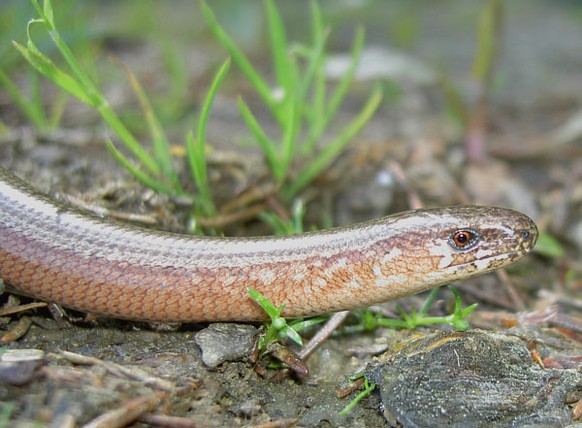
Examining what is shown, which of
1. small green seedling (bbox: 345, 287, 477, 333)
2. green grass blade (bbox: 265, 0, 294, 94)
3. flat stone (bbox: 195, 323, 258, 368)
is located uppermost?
green grass blade (bbox: 265, 0, 294, 94)

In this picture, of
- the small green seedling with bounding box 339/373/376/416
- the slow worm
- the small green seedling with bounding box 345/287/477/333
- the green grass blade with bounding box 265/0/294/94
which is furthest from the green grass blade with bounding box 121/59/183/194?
the small green seedling with bounding box 339/373/376/416

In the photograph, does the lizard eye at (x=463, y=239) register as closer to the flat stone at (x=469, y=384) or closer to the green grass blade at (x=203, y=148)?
the flat stone at (x=469, y=384)

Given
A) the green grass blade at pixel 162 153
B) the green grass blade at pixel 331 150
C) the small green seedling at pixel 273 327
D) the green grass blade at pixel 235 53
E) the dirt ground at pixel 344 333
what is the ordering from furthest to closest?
the green grass blade at pixel 331 150
the green grass blade at pixel 162 153
the green grass blade at pixel 235 53
the small green seedling at pixel 273 327
the dirt ground at pixel 344 333

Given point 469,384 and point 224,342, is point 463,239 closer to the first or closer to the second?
point 469,384

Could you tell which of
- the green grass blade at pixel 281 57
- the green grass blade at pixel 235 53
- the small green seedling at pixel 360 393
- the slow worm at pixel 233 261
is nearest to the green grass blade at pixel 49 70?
the slow worm at pixel 233 261

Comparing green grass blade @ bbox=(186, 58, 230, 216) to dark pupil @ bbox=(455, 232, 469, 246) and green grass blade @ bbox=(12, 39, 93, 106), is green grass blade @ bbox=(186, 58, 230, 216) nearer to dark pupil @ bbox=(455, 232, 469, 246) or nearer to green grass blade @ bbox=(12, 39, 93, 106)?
green grass blade @ bbox=(12, 39, 93, 106)

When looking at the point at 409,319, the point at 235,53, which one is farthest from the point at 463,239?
the point at 235,53
